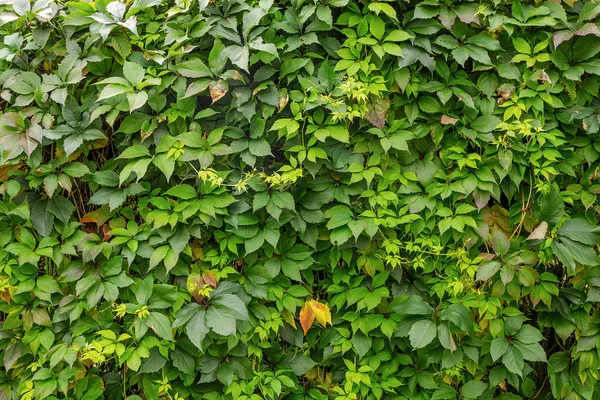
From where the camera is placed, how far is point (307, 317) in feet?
7.71

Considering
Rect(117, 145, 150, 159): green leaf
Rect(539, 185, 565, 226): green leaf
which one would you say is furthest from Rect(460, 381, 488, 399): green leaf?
Rect(117, 145, 150, 159): green leaf

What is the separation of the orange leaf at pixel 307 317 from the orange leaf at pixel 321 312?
2 centimetres

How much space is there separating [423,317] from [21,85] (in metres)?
1.92

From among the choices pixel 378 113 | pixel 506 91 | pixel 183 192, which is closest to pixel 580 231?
pixel 506 91

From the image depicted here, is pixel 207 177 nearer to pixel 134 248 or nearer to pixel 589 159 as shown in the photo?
pixel 134 248

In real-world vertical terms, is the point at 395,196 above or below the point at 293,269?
above

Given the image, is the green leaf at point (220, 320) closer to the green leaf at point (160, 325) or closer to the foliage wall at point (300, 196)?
the foliage wall at point (300, 196)

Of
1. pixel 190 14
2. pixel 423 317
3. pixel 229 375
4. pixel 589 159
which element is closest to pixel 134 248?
pixel 229 375

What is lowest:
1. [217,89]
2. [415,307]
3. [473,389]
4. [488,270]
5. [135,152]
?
[473,389]

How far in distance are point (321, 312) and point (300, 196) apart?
495 mm

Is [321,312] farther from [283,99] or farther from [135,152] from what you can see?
[135,152]

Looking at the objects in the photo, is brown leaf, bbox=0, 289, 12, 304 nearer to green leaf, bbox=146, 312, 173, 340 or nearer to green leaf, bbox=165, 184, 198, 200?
green leaf, bbox=146, 312, 173, 340

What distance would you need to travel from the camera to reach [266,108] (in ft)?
7.60

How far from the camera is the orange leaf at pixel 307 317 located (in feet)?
7.67
